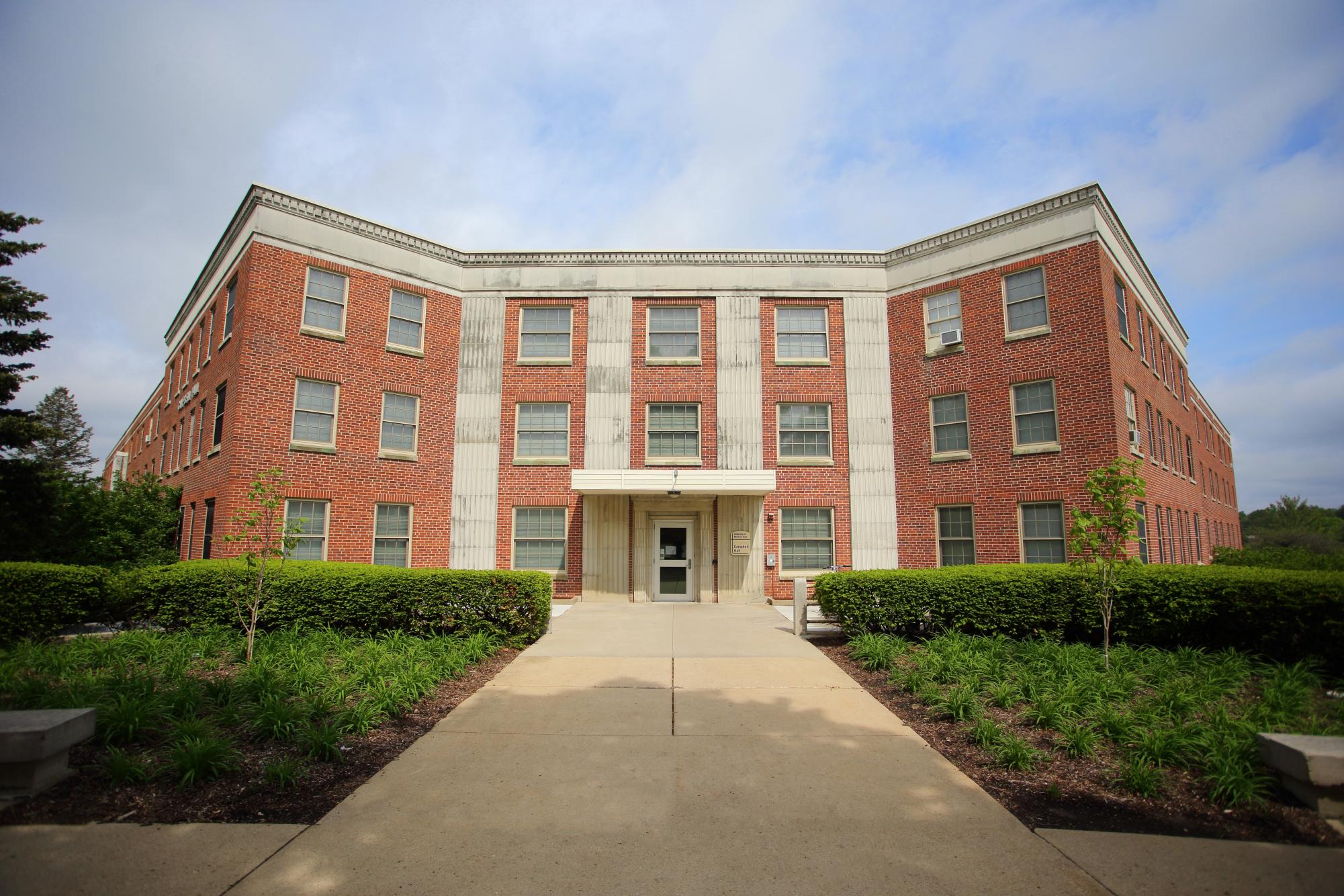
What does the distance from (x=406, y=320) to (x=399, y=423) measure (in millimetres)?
2902

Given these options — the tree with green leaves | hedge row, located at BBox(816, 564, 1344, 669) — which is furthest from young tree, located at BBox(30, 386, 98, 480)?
hedge row, located at BBox(816, 564, 1344, 669)

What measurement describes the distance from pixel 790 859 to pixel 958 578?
7.47 meters

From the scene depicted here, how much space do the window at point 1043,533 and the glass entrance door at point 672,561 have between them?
8548mm

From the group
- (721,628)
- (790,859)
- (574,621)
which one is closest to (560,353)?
(574,621)

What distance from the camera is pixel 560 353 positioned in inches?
781

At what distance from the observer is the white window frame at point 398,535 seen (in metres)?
17.7

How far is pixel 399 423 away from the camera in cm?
1853

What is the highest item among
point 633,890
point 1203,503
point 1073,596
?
point 1203,503

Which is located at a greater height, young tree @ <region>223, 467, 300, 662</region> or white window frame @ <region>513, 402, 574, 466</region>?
white window frame @ <region>513, 402, 574, 466</region>

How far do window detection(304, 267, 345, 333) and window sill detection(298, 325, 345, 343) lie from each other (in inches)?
1.9

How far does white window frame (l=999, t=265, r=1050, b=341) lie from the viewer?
17.2 meters

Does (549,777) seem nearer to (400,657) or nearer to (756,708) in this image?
(756,708)

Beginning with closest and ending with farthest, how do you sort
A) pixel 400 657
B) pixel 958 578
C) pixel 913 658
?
pixel 400 657, pixel 913 658, pixel 958 578

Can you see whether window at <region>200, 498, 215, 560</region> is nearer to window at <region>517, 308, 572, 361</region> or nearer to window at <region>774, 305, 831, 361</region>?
window at <region>517, 308, 572, 361</region>
